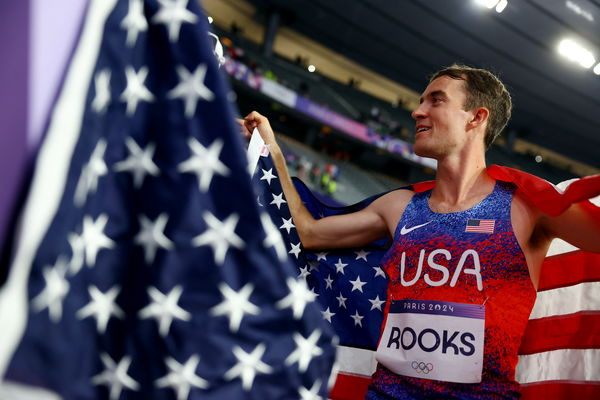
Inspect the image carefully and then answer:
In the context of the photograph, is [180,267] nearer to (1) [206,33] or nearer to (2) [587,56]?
(1) [206,33]

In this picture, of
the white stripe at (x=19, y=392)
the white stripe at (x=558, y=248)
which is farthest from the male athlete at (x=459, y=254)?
the white stripe at (x=19, y=392)

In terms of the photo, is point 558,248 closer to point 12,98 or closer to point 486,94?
point 486,94

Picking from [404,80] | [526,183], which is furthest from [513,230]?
[404,80]

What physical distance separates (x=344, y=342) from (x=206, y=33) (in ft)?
4.59

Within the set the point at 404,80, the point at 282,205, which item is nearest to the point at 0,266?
the point at 282,205

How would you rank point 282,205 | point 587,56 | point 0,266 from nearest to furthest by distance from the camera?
point 0,266, point 282,205, point 587,56

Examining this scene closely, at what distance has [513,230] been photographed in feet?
4.53

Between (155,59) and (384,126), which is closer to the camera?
(155,59)

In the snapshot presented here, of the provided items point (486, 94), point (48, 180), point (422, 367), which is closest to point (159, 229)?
A: point (48, 180)

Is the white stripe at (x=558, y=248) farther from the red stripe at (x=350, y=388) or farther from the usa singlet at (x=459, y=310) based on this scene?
the red stripe at (x=350, y=388)

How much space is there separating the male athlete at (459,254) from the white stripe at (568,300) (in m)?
0.18

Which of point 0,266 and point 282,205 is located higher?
point 282,205

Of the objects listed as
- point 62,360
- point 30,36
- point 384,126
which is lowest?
point 62,360

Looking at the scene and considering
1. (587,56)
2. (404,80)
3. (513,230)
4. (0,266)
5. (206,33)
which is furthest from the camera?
(404,80)
